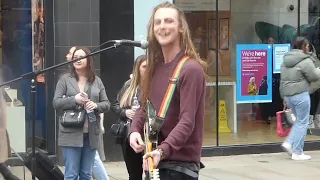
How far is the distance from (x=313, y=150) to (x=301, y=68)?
216cm

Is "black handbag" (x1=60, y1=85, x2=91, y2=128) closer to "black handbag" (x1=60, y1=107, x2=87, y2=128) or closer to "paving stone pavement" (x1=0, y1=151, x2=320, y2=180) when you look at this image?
"black handbag" (x1=60, y1=107, x2=87, y2=128)

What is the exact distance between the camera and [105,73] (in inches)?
383

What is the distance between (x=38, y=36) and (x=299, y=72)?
4.00m

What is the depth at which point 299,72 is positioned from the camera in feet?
31.7

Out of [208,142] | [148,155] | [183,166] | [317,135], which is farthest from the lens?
[317,135]

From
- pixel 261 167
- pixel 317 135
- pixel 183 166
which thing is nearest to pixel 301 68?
pixel 261 167

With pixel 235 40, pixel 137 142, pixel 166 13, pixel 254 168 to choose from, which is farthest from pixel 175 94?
pixel 235 40

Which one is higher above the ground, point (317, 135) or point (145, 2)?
point (145, 2)

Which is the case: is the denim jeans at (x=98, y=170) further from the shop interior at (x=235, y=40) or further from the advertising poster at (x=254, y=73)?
the advertising poster at (x=254, y=73)

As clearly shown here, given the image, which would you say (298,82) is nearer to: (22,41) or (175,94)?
(22,41)

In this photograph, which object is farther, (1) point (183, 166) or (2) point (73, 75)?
(2) point (73, 75)

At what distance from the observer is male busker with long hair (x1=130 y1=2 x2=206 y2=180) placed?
3.63 meters

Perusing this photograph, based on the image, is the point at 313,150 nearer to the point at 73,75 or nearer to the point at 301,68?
the point at 301,68

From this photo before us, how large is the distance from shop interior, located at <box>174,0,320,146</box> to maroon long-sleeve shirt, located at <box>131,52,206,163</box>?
6651 millimetres
